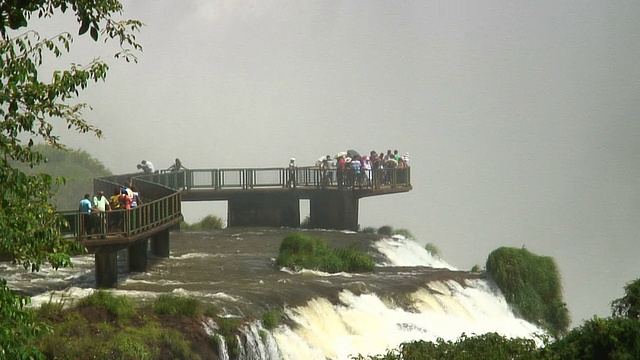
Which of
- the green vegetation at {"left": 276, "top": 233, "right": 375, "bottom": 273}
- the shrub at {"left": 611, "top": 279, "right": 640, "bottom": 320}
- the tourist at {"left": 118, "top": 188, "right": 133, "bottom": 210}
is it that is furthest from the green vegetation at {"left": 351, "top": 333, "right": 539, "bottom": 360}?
the green vegetation at {"left": 276, "top": 233, "right": 375, "bottom": 273}

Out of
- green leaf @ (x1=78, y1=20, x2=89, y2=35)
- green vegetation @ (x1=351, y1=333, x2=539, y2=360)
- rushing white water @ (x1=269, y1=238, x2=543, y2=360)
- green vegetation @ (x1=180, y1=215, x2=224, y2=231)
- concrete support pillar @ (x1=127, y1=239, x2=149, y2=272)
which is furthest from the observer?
green vegetation @ (x1=180, y1=215, x2=224, y2=231)

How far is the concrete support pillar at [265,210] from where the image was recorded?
50.3m

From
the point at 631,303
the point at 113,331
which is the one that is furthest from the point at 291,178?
the point at 631,303

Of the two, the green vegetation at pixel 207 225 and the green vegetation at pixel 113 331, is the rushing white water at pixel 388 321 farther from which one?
the green vegetation at pixel 207 225

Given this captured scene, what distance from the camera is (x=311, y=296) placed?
2928cm

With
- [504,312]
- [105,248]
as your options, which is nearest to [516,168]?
[504,312]

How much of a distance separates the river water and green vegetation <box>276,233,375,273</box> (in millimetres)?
530

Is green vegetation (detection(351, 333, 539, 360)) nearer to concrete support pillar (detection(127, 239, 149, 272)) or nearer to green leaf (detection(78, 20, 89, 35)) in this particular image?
green leaf (detection(78, 20, 89, 35))

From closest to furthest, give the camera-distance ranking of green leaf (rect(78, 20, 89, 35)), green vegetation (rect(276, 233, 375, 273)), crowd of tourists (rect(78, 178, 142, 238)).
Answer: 1. green leaf (rect(78, 20, 89, 35))
2. crowd of tourists (rect(78, 178, 142, 238))
3. green vegetation (rect(276, 233, 375, 273))

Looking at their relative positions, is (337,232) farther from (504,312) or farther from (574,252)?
(574,252)

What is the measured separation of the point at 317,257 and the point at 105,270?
29.3 ft

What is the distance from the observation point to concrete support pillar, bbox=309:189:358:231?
5019 cm

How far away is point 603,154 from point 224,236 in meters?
86.0

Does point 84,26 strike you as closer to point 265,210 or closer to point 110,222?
point 110,222
